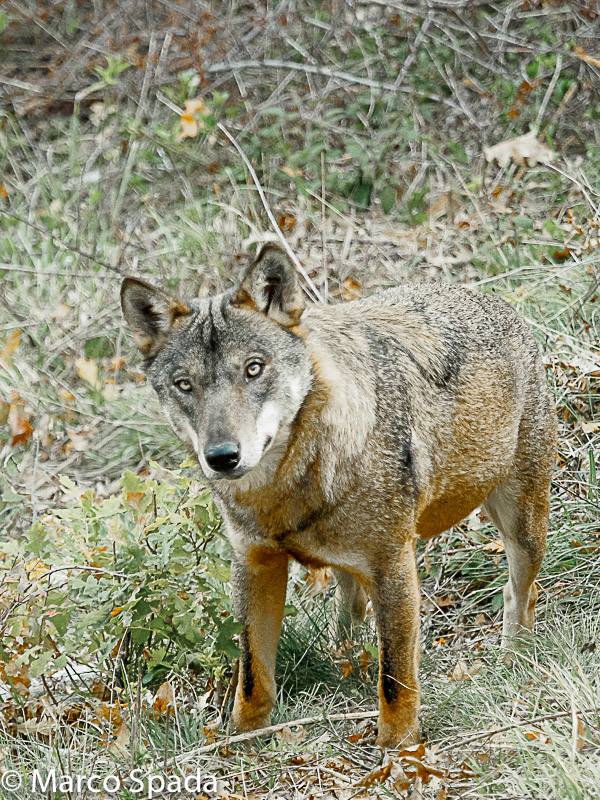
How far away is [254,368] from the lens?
4887 mm

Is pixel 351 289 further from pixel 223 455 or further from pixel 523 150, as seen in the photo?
pixel 223 455

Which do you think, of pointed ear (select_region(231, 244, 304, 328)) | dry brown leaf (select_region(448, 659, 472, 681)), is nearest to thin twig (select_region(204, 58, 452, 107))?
pointed ear (select_region(231, 244, 304, 328))

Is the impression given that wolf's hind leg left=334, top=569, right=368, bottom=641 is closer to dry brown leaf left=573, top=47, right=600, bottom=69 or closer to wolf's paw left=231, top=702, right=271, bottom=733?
wolf's paw left=231, top=702, right=271, bottom=733

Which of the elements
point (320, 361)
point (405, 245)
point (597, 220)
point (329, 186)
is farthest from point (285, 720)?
point (329, 186)

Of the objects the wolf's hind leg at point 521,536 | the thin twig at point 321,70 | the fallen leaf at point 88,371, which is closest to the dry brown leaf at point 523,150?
the thin twig at point 321,70

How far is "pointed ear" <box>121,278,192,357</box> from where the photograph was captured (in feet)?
17.0

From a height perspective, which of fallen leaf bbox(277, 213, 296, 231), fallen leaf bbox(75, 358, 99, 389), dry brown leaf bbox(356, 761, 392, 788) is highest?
dry brown leaf bbox(356, 761, 392, 788)

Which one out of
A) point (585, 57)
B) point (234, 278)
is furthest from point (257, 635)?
point (585, 57)

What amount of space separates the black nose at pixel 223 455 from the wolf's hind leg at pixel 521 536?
2.26 meters

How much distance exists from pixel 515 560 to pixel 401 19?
7584mm

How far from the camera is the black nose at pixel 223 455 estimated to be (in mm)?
4520

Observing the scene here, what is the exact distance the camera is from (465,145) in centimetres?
1112

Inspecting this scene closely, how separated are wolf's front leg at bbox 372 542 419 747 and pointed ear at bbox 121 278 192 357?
1.49m

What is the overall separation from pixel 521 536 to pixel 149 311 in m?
2.52
